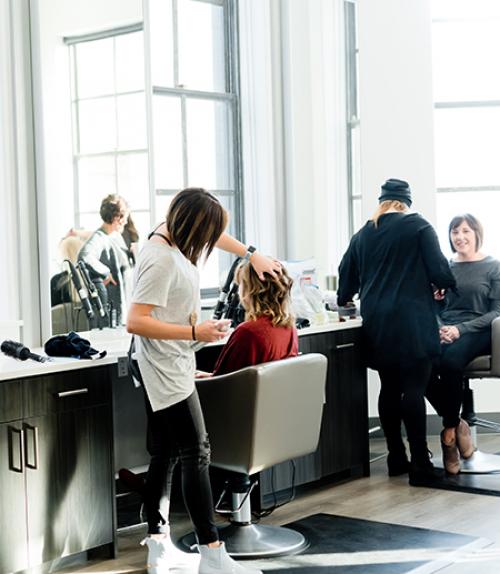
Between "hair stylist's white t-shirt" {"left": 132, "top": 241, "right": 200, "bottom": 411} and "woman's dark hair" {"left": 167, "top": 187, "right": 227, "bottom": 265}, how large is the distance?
1.8 inches

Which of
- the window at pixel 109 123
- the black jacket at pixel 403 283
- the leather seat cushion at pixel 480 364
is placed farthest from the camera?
the leather seat cushion at pixel 480 364

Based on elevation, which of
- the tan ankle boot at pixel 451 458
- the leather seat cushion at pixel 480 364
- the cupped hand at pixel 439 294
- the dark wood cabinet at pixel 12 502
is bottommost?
the tan ankle boot at pixel 451 458

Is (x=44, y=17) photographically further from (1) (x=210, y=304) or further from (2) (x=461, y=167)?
(2) (x=461, y=167)

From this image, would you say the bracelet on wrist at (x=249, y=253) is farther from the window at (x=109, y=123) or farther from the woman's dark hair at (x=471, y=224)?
the woman's dark hair at (x=471, y=224)

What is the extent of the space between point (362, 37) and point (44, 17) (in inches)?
91.3

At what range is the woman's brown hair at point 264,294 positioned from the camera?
12.5ft

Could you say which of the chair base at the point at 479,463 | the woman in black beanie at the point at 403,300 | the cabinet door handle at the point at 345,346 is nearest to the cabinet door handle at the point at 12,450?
the cabinet door handle at the point at 345,346

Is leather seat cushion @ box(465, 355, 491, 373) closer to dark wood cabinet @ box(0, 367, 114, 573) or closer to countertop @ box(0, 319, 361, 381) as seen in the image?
countertop @ box(0, 319, 361, 381)

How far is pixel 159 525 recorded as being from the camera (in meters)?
3.65

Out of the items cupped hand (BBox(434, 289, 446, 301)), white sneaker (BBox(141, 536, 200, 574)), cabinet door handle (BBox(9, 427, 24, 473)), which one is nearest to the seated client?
white sneaker (BBox(141, 536, 200, 574))

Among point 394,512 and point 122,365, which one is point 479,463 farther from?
point 122,365

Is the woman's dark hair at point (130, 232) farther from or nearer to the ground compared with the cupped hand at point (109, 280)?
farther from the ground

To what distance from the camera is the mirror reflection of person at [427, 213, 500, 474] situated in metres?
5.08

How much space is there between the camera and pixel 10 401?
351 cm
